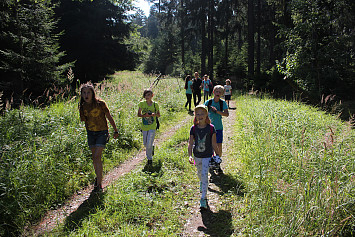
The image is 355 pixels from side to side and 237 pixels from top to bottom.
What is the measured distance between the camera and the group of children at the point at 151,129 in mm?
3893

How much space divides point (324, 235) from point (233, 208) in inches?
58.6

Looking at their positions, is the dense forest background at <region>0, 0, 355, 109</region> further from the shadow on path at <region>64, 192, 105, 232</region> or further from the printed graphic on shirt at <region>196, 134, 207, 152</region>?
the printed graphic on shirt at <region>196, 134, 207, 152</region>

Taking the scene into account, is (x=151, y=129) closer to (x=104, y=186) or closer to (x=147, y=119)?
(x=147, y=119)

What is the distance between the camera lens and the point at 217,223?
3.59m

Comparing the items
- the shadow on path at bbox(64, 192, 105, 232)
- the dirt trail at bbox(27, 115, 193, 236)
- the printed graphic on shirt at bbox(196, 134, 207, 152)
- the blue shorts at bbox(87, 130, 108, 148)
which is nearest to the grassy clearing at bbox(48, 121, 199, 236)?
the shadow on path at bbox(64, 192, 105, 232)

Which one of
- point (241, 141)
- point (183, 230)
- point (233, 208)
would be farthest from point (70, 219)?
point (241, 141)

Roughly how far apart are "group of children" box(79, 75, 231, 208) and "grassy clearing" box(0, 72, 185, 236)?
801 mm

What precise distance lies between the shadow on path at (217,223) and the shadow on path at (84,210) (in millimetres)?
1805

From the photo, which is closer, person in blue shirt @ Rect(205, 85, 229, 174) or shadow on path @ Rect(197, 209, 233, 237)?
shadow on path @ Rect(197, 209, 233, 237)

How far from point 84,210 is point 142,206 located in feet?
3.40

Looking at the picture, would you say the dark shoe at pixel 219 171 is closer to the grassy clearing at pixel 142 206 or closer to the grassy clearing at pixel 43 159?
the grassy clearing at pixel 142 206

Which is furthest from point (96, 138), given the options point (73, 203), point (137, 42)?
point (137, 42)

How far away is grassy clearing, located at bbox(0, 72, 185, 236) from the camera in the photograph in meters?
3.86

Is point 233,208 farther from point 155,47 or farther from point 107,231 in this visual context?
point 155,47
